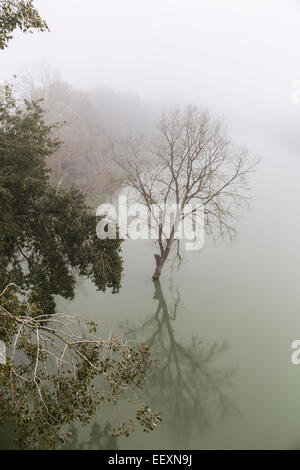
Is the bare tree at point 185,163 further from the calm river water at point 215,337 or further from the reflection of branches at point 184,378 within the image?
the reflection of branches at point 184,378

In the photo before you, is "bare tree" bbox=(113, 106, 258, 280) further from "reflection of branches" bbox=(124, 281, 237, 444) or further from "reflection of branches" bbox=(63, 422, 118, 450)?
"reflection of branches" bbox=(63, 422, 118, 450)

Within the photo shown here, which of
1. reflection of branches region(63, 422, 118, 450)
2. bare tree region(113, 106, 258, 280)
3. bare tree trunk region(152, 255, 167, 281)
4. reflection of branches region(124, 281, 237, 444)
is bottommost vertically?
reflection of branches region(63, 422, 118, 450)

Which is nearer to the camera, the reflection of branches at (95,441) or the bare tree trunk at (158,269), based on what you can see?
the reflection of branches at (95,441)

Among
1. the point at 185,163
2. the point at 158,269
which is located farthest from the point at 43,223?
the point at 185,163

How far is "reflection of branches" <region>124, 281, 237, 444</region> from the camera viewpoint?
9117mm

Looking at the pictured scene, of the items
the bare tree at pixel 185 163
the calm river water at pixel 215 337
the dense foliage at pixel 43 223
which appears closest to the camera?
the calm river water at pixel 215 337

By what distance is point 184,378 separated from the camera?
1057 cm

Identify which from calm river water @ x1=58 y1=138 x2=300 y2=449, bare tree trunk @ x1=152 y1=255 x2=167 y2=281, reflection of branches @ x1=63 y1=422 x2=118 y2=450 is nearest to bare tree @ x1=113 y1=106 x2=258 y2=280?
bare tree trunk @ x1=152 y1=255 x2=167 y2=281

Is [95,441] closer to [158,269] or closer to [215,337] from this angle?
[215,337]

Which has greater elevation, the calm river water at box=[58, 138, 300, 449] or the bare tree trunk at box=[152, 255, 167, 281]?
the bare tree trunk at box=[152, 255, 167, 281]

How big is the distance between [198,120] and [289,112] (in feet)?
120

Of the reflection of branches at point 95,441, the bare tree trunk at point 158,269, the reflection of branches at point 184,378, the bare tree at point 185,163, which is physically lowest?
the reflection of branches at point 95,441

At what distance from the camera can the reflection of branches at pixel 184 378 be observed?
9.12m

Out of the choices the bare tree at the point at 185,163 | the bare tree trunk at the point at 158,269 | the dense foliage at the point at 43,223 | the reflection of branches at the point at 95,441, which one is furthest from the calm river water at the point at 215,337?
the dense foliage at the point at 43,223
